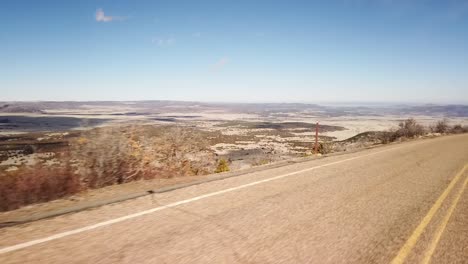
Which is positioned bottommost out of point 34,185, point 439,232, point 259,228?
point 439,232

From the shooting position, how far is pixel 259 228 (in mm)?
4363

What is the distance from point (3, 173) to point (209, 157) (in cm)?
607

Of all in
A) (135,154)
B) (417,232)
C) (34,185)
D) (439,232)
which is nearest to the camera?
(417,232)

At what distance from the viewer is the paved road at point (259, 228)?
3492 mm

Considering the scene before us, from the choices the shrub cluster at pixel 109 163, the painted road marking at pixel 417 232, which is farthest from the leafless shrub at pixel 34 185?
the painted road marking at pixel 417 232

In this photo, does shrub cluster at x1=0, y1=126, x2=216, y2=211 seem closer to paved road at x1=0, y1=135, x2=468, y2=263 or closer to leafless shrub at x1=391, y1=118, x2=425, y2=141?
paved road at x1=0, y1=135, x2=468, y2=263

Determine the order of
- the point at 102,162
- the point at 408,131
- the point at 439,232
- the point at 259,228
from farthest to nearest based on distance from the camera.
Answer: the point at 408,131 < the point at 102,162 < the point at 439,232 < the point at 259,228

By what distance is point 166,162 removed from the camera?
30.3 ft

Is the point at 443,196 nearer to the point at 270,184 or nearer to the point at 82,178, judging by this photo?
the point at 270,184

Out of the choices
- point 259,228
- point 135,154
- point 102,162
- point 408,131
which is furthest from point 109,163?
point 408,131

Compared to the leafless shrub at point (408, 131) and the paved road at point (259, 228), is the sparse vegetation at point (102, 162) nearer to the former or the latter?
the paved road at point (259, 228)

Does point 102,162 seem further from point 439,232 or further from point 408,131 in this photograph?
point 408,131

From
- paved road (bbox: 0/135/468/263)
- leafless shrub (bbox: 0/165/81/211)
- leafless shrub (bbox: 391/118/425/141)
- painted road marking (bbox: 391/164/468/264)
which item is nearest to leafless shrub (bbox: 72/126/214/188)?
leafless shrub (bbox: 0/165/81/211)

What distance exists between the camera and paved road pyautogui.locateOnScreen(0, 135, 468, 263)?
11.5ft
